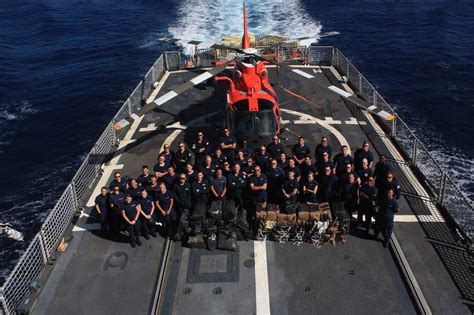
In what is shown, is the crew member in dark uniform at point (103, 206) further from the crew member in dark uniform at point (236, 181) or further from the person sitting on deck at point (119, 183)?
the crew member in dark uniform at point (236, 181)

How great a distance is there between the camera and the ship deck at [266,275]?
11.5m

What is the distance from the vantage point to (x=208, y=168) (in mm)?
14297

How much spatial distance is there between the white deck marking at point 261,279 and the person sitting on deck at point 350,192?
304cm

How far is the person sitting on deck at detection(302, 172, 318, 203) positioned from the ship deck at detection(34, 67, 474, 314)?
157cm

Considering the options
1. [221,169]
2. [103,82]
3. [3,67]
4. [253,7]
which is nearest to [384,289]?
[221,169]

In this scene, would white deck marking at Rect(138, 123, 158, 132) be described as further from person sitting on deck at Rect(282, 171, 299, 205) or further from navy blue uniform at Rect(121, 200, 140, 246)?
person sitting on deck at Rect(282, 171, 299, 205)

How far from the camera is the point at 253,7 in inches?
2216

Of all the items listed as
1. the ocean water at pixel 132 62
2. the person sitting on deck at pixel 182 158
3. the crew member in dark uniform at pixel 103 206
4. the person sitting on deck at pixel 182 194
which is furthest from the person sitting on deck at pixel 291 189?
the ocean water at pixel 132 62

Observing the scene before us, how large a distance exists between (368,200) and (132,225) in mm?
7516

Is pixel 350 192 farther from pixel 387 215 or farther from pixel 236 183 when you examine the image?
pixel 236 183

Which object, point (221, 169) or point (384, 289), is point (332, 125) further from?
point (384, 289)

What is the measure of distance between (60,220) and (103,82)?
27037 mm

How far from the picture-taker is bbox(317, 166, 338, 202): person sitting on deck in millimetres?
13618

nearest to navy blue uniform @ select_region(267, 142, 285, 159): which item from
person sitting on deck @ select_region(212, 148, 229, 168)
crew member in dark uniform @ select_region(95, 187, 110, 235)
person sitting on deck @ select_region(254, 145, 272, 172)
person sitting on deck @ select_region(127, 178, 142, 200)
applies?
person sitting on deck @ select_region(254, 145, 272, 172)
